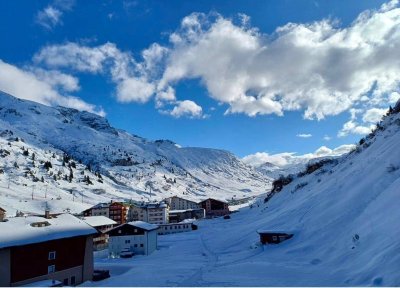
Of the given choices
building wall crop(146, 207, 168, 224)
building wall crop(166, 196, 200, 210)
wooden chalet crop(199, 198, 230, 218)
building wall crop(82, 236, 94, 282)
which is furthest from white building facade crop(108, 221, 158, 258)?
building wall crop(166, 196, 200, 210)

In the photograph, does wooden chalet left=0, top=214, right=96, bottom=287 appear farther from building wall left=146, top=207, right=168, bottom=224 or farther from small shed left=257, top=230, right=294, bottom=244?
building wall left=146, top=207, right=168, bottom=224

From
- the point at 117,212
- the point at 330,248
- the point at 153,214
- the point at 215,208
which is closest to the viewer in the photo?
the point at 330,248

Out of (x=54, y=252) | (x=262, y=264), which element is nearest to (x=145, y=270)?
(x=54, y=252)

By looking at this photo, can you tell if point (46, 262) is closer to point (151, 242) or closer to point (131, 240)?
point (131, 240)

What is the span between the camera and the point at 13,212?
4481 inches

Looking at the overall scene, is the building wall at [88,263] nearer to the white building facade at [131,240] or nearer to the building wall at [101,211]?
the white building facade at [131,240]

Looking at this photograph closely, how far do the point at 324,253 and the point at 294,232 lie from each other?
9366mm

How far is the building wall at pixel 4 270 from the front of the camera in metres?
30.6

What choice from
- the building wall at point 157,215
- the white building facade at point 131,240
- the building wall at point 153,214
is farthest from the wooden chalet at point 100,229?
the building wall at point 153,214

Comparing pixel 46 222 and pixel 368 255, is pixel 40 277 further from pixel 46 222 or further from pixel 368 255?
pixel 368 255

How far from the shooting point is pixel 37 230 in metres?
34.9

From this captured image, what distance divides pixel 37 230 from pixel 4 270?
498 centimetres

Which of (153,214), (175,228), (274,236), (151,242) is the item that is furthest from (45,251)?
(153,214)

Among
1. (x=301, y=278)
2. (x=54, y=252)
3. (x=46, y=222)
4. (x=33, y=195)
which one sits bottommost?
(x=301, y=278)
